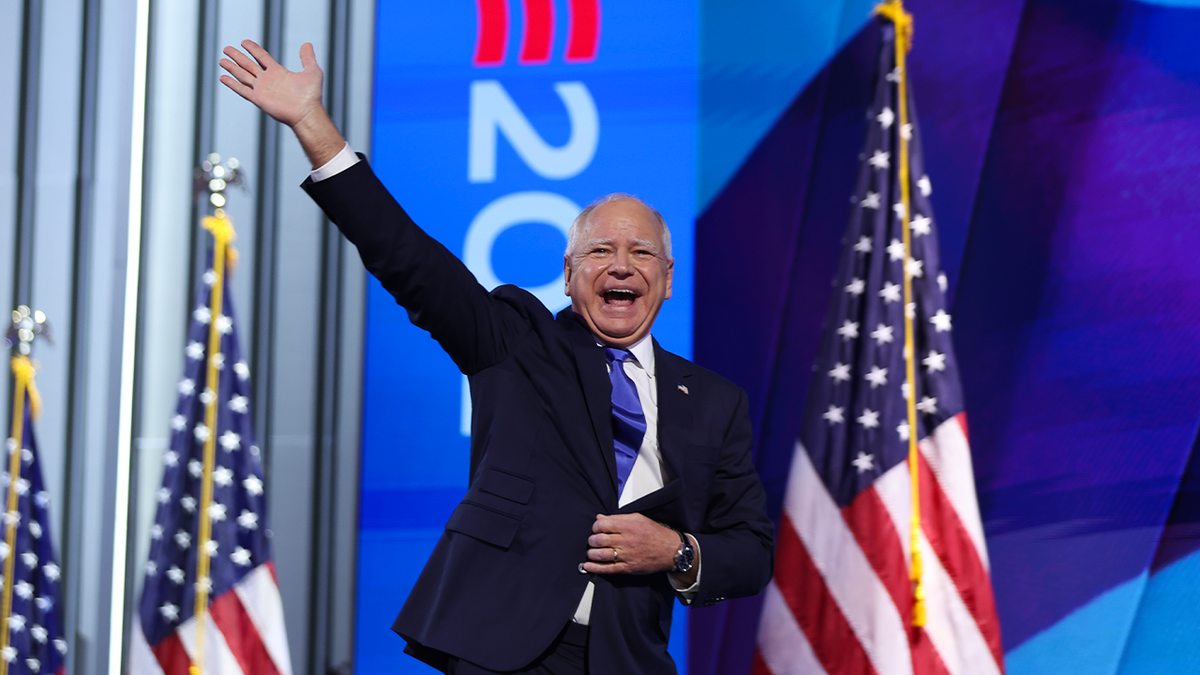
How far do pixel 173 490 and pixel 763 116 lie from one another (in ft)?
7.71

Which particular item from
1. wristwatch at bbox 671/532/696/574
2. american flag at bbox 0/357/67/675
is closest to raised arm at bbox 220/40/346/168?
wristwatch at bbox 671/532/696/574

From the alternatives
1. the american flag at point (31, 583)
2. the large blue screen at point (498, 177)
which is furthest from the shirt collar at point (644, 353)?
the american flag at point (31, 583)

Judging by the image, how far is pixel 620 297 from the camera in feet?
5.59

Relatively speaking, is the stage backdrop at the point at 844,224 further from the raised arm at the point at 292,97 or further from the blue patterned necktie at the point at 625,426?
the raised arm at the point at 292,97

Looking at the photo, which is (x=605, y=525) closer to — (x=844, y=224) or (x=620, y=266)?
(x=620, y=266)

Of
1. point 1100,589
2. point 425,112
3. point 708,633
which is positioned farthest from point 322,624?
point 1100,589

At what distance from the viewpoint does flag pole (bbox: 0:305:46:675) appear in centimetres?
353

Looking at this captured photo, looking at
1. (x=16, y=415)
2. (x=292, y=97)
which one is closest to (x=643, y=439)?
(x=292, y=97)

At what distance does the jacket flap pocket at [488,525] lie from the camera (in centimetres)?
147

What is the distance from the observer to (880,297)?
9.80 ft

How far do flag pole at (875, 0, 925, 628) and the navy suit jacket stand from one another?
1.31m

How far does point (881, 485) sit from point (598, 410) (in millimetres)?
1607

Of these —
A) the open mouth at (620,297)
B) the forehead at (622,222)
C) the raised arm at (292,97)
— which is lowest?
the open mouth at (620,297)

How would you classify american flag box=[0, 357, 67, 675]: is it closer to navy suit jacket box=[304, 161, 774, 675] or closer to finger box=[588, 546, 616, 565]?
navy suit jacket box=[304, 161, 774, 675]
